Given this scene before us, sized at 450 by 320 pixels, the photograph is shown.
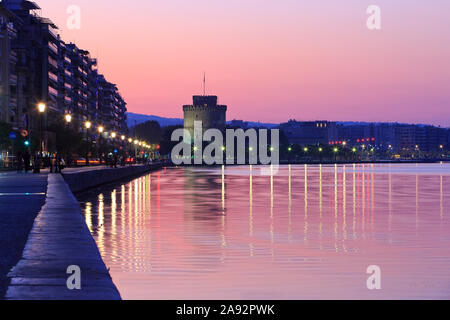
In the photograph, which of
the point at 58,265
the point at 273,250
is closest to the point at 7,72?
the point at 273,250

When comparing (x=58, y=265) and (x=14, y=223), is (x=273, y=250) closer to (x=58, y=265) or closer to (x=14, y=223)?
(x=14, y=223)

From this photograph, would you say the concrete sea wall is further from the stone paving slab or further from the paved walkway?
the stone paving slab

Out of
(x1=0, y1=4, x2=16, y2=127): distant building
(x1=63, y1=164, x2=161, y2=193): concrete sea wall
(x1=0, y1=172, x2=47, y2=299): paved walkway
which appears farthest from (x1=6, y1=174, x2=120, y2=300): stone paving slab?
(x1=0, y1=4, x2=16, y2=127): distant building

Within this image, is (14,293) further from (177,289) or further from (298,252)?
(298,252)

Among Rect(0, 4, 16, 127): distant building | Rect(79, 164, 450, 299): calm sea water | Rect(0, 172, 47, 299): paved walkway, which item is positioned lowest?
Rect(79, 164, 450, 299): calm sea water

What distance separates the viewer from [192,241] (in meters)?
18.7

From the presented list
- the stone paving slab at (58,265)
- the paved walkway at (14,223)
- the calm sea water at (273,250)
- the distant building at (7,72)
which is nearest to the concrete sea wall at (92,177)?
the paved walkway at (14,223)

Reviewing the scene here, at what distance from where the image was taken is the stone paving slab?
28.5 ft

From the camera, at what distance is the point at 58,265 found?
430 inches

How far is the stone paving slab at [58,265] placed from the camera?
867 centimetres

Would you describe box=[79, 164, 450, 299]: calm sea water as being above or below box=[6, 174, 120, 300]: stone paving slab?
below

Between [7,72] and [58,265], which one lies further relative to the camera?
[7,72]

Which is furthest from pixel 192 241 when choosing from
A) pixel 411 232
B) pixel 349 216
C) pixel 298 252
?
pixel 349 216
